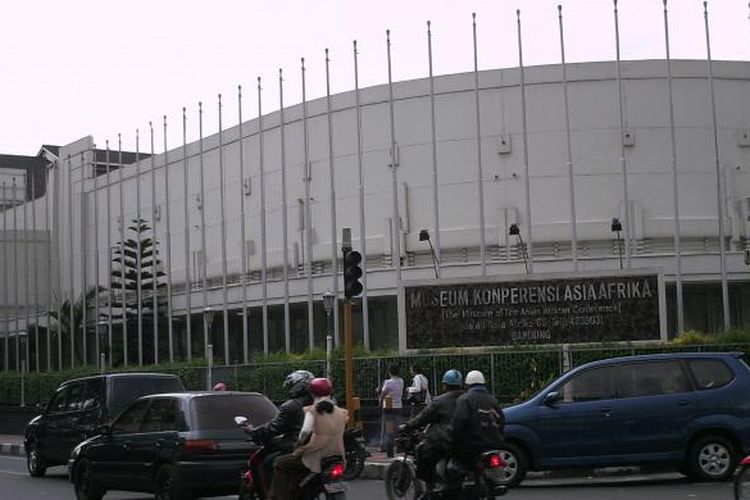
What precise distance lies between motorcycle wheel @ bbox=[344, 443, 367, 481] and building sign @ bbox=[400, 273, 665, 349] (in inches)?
306

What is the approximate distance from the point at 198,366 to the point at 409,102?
12.6m

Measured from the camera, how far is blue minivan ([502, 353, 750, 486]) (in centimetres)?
1512

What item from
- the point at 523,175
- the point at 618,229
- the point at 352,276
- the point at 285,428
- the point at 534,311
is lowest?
the point at 285,428

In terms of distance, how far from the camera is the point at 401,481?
40.9ft

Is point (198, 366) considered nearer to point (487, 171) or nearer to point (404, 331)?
point (404, 331)

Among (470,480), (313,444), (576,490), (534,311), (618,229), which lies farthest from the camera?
(618,229)

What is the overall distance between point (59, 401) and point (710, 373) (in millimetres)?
11337

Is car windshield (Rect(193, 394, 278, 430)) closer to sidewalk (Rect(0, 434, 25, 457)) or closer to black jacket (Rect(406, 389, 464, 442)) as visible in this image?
black jacket (Rect(406, 389, 464, 442))

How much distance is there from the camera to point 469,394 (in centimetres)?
1091

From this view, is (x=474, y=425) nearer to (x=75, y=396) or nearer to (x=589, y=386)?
(x=589, y=386)

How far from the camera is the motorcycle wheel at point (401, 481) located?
1241cm

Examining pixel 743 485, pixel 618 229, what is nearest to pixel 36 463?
pixel 743 485

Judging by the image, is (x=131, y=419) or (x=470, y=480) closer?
(x=470, y=480)

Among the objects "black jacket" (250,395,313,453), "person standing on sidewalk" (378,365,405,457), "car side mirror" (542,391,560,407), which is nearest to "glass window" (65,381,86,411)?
"person standing on sidewalk" (378,365,405,457)
